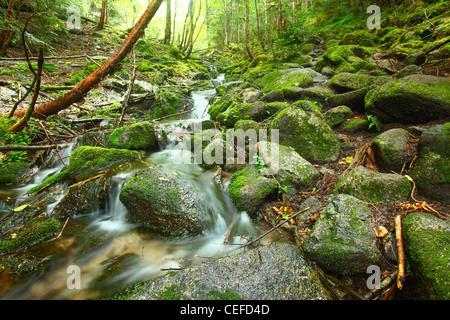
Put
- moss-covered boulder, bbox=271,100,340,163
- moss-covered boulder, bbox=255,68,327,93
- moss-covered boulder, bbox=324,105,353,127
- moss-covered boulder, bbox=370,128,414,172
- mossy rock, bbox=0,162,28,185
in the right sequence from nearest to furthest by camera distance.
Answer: moss-covered boulder, bbox=370,128,414,172
moss-covered boulder, bbox=271,100,340,163
mossy rock, bbox=0,162,28,185
moss-covered boulder, bbox=324,105,353,127
moss-covered boulder, bbox=255,68,327,93

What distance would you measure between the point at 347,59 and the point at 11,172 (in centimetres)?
1170

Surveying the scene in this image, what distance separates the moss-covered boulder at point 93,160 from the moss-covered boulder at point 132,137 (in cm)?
65

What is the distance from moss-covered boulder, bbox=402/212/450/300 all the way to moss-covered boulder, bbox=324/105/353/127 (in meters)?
3.14

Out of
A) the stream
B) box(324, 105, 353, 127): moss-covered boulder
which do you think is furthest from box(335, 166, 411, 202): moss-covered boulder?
box(324, 105, 353, 127): moss-covered boulder

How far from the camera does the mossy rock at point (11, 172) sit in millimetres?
4734

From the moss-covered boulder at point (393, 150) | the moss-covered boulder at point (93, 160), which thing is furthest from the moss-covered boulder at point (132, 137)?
the moss-covered boulder at point (393, 150)

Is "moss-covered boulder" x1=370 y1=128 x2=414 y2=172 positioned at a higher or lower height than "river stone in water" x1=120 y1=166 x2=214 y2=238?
higher

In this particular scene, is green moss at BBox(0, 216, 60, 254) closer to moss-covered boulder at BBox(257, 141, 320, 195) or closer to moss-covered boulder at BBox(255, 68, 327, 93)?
moss-covered boulder at BBox(257, 141, 320, 195)

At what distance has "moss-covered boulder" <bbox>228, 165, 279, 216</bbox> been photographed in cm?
370

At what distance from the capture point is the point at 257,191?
3705 mm

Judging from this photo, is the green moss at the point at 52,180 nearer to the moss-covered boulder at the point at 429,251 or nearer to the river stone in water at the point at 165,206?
the river stone in water at the point at 165,206

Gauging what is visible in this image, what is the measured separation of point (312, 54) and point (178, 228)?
12941mm
